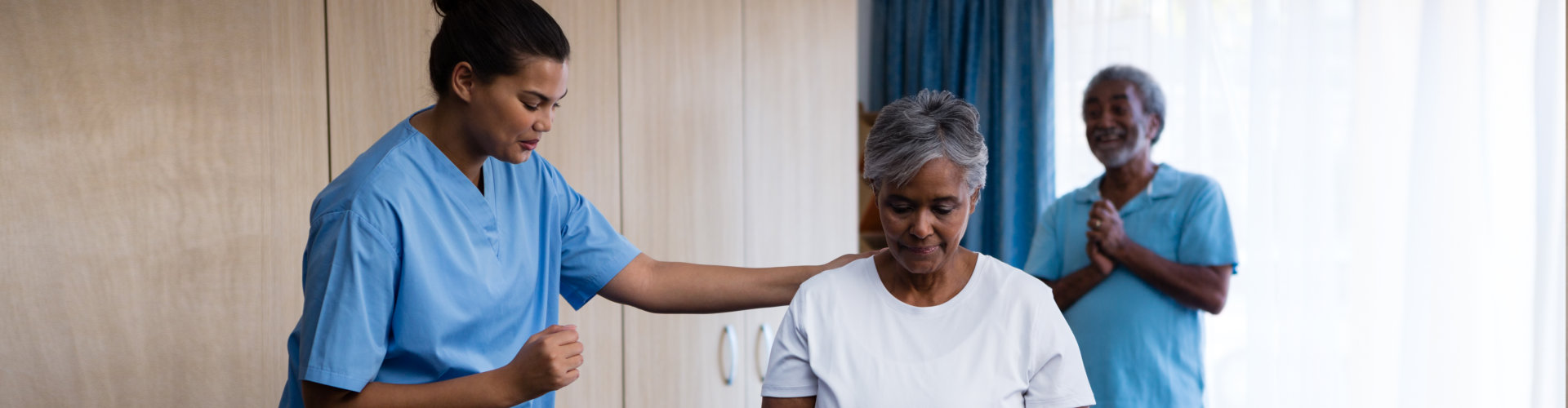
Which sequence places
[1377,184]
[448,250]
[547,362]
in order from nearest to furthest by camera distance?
[547,362] < [448,250] < [1377,184]

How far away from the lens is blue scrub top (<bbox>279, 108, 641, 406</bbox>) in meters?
1.07

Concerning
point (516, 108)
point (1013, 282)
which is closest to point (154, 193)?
point (516, 108)

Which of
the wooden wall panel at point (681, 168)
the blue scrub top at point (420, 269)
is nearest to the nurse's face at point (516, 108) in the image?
the blue scrub top at point (420, 269)

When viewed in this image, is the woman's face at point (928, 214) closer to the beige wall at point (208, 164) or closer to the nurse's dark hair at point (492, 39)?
the nurse's dark hair at point (492, 39)

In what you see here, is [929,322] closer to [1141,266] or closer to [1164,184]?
[1141,266]

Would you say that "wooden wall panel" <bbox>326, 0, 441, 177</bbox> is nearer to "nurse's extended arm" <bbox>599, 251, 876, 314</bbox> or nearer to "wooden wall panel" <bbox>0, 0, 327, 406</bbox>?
"wooden wall panel" <bbox>0, 0, 327, 406</bbox>

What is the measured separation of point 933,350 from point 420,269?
0.69m

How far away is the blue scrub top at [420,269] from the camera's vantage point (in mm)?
1065

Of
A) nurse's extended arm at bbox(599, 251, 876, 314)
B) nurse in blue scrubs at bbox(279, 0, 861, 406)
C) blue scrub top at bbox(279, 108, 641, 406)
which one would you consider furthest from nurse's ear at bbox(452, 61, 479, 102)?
nurse's extended arm at bbox(599, 251, 876, 314)

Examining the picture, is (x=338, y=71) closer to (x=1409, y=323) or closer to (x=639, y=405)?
(x=639, y=405)

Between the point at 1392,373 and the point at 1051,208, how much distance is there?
117 cm

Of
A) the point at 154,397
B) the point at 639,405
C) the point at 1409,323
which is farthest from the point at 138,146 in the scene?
the point at 1409,323

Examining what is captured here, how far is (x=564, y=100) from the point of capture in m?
1.89

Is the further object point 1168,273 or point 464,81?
point 1168,273
